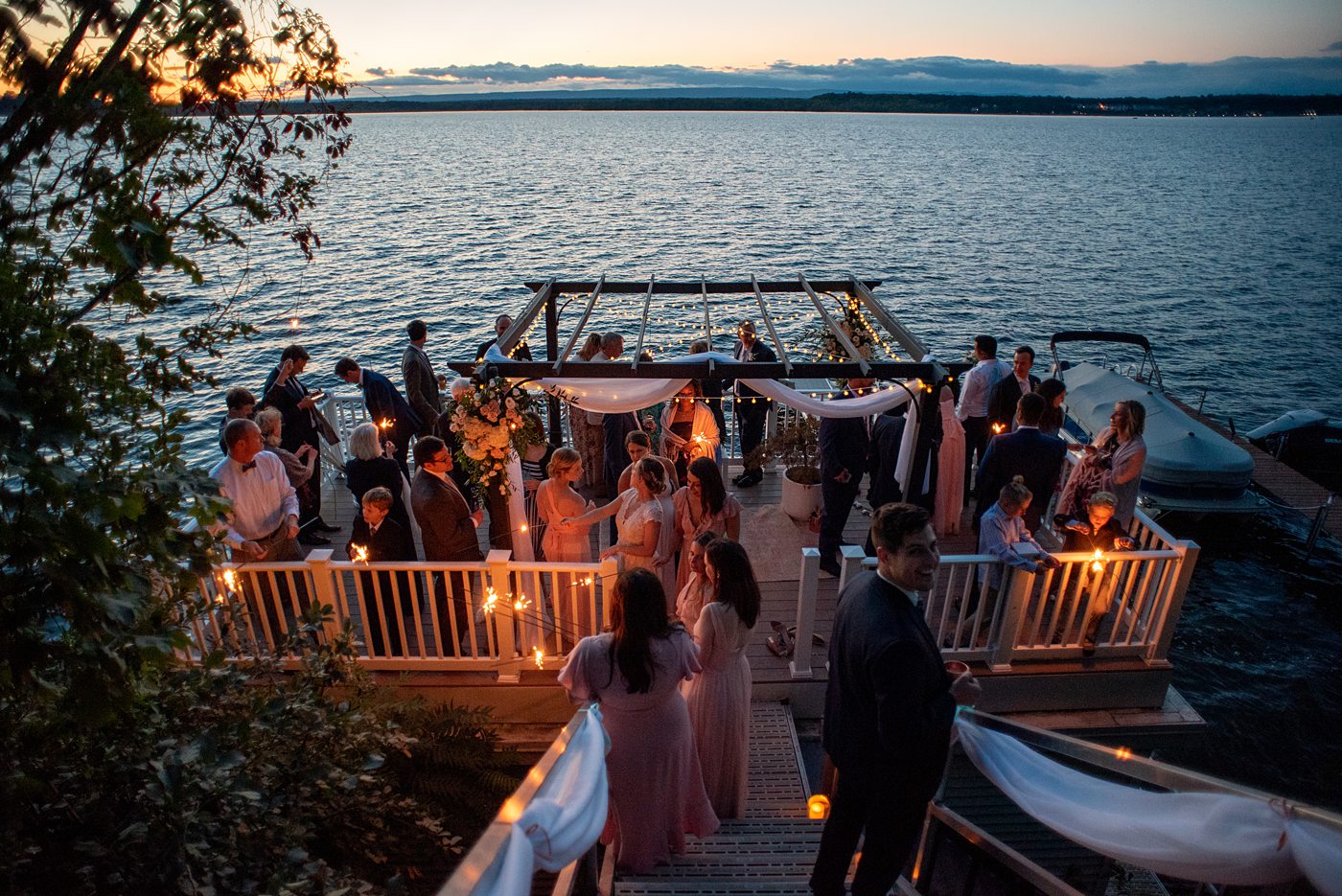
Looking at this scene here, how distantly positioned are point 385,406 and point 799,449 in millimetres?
4457

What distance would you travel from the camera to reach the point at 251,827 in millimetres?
2494

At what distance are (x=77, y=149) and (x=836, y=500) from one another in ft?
20.0

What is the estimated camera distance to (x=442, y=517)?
19.0 feet

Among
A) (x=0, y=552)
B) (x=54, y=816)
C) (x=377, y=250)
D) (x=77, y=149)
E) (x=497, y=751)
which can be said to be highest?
(x=77, y=149)

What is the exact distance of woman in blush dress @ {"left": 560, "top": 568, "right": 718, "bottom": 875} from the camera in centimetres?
374

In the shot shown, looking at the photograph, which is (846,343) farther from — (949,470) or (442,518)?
(442,518)

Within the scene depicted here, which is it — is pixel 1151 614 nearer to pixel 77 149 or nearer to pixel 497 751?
pixel 497 751

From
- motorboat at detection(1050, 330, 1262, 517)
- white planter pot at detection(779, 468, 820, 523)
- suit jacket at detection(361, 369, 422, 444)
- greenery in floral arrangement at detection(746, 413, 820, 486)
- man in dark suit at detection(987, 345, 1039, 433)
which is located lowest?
motorboat at detection(1050, 330, 1262, 517)

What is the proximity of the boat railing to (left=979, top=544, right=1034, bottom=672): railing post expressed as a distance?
3543 mm

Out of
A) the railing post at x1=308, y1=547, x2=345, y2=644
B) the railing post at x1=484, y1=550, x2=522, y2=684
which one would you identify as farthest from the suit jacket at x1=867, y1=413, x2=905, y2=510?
the railing post at x1=308, y1=547, x2=345, y2=644

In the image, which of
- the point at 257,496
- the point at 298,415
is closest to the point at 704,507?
the point at 257,496

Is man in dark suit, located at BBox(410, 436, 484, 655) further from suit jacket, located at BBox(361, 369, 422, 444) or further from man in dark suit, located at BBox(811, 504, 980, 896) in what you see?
man in dark suit, located at BBox(811, 504, 980, 896)

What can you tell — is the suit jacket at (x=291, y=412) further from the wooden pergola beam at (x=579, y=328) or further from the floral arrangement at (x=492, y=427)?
the wooden pergola beam at (x=579, y=328)

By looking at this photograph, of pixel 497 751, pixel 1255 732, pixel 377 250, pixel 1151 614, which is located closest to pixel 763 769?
pixel 497 751
